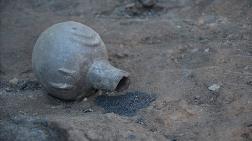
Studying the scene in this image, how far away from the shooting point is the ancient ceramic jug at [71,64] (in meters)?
4.42

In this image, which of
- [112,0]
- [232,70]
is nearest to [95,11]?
[112,0]

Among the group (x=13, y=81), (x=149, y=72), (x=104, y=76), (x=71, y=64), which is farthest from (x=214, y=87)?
(x=13, y=81)

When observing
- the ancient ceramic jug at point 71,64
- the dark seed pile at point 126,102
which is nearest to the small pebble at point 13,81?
the ancient ceramic jug at point 71,64

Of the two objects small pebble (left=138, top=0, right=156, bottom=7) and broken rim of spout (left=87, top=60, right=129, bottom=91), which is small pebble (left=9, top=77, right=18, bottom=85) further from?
small pebble (left=138, top=0, right=156, bottom=7)

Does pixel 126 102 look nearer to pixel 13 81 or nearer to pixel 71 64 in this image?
pixel 71 64

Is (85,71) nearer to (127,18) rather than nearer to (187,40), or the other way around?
(187,40)

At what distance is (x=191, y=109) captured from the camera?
13.8 feet

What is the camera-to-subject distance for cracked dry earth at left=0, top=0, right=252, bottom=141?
12.9ft

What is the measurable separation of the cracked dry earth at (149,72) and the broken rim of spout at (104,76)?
0.49ft

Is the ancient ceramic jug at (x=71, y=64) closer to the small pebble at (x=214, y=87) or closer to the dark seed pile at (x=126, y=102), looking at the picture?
the dark seed pile at (x=126, y=102)

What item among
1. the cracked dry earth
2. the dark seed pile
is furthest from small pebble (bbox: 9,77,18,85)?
the dark seed pile

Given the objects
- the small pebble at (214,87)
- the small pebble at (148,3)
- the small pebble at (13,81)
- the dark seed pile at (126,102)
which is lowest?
the small pebble at (13,81)

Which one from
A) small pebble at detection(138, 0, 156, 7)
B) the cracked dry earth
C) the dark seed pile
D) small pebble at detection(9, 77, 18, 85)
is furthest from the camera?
small pebble at detection(138, 0, 156, 7)

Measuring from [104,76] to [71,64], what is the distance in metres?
0.30
